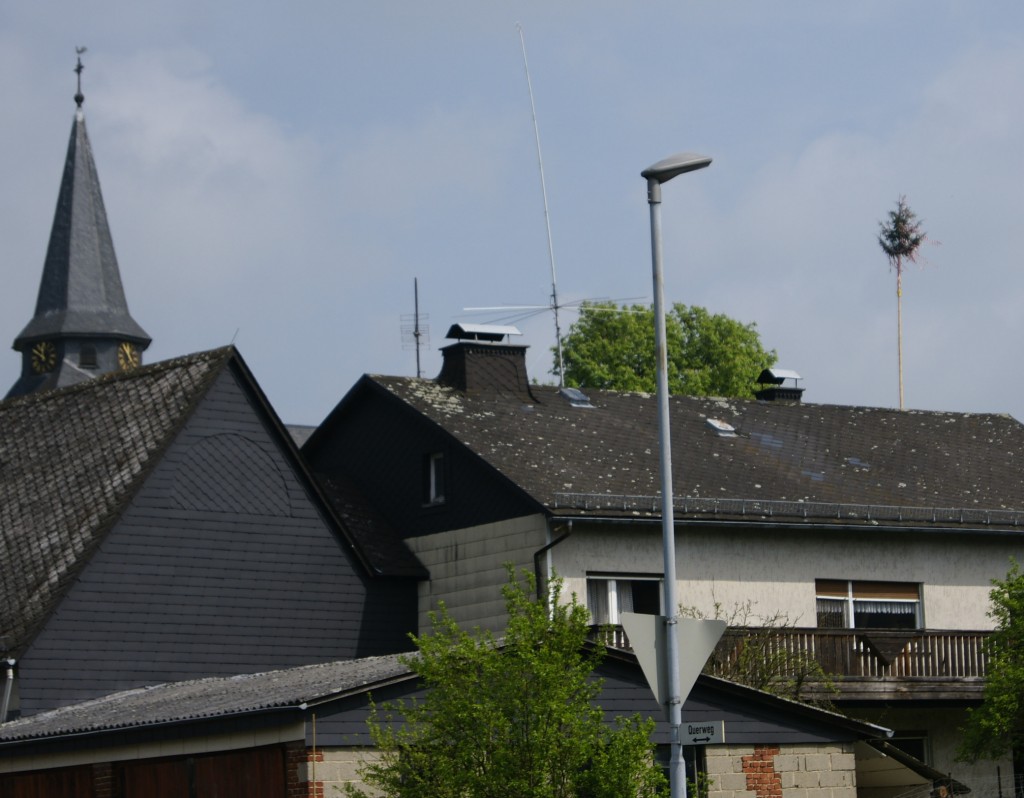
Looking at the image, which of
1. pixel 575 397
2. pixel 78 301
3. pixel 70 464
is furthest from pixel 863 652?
pixel 78 301

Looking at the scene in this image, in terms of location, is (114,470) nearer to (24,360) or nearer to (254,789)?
(254,789)

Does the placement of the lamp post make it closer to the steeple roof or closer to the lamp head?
the lamp head

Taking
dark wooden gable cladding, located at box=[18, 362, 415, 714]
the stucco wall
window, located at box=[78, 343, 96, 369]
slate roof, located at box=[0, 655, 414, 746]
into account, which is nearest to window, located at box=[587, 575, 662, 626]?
the stucco wall

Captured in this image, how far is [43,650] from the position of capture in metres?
27.5

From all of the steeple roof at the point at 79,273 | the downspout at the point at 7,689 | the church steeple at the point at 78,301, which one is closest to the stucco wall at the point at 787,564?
the downspout at the point at 7,689

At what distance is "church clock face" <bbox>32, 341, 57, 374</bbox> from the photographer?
79281 millimetres

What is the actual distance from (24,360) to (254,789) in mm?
62647

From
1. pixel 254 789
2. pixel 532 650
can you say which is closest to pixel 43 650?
pixel 254 789

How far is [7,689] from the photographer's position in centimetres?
2703

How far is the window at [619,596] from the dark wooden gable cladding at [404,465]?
1662mm

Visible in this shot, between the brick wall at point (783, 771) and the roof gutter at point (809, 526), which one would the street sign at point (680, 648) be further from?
the roof gutter at point (809, 526)

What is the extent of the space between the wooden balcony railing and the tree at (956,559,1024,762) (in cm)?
174

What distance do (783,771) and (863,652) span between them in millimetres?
7285

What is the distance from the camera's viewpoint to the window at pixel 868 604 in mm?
32688
